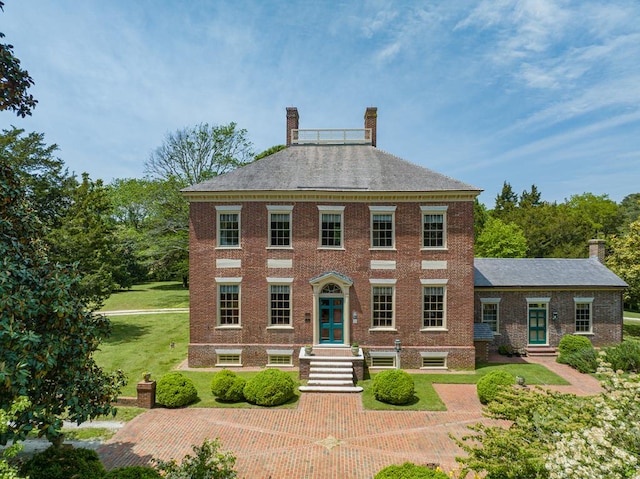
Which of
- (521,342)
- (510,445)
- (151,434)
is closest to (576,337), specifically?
(521,342)

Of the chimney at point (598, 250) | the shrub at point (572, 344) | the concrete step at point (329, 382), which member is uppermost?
the chimney at point (598, 250)

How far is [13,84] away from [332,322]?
16563 millimetres

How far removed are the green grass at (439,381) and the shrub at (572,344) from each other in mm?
2335

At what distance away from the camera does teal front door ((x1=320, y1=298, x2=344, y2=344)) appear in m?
19.8

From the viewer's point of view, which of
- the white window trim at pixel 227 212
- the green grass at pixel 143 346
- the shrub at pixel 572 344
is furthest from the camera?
the shrub at pixel 572 344

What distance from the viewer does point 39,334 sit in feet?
22.3

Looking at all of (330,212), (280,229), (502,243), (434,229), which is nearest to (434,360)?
(434,229)

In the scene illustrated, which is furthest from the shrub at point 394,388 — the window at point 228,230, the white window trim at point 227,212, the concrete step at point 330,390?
the window at point 228,230

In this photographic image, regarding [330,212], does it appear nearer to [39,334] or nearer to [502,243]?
[39,334]

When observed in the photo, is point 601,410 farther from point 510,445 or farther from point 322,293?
point 322,293

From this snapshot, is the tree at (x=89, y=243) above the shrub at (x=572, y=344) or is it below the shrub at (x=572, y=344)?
above

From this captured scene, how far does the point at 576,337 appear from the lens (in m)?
21.5

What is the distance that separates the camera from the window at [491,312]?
23.0 meters

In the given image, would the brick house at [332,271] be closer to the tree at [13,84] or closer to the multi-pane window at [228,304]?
the multi-pane window at [228,304]
